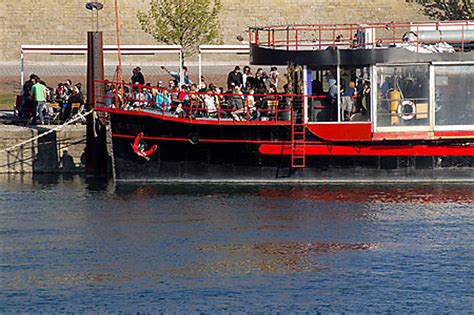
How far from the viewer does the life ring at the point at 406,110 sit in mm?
29891

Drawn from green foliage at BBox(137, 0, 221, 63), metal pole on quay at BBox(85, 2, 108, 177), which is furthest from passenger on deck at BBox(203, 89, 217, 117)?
green foliage at BBox(137, 0, 221, 63)

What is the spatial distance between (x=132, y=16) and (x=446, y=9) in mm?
16018

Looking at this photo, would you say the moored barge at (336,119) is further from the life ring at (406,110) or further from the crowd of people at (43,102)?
the crowd of people at (43,102)

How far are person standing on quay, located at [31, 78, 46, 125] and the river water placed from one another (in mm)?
4136

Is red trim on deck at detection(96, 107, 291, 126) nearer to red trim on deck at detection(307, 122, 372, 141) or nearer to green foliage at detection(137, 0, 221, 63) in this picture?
red trim on deck at detection(307, 122, 372, 141)

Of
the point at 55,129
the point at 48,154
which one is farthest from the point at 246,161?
the point at 48,154

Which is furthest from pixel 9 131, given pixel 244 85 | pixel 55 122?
pixel 244 85

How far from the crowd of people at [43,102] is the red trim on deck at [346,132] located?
7.66 m

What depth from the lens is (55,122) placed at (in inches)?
1385

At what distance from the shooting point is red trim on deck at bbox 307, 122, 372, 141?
29.8 metres

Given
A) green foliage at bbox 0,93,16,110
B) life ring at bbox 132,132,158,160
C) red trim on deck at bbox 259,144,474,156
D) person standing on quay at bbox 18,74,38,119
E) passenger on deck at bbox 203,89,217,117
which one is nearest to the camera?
red trim on deck at bbox 259,144,474,156

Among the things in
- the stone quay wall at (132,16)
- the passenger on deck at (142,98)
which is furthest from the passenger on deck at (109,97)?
the stone quay wall at (132,16)

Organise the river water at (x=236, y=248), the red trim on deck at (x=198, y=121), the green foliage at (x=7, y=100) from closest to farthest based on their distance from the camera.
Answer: the river water at (x=236, y=248) < the red trim on deck at (x=198, y=121) < the green foliage at (x=7, y=100)

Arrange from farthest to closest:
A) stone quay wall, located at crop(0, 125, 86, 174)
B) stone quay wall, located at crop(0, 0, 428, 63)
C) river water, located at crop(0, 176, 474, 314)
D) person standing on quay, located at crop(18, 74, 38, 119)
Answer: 1. stone quay wall, located at crop(0, 0, 428, 63)
2. person standing on quay, located at crop(18, 74, 38, 119)
3. stone quay wall, located at crop(0, 125, 86, 174)
4. river water, located at crop(0, 176, 474, 314)
